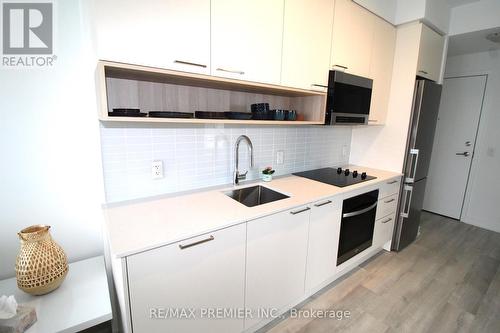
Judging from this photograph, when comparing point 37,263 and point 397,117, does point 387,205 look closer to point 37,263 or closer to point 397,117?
point 397,117

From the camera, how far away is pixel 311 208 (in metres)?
1.65

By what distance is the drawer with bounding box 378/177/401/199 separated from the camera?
232 cm

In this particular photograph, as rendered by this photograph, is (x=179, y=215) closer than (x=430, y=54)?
Yes

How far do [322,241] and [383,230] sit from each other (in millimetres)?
1084

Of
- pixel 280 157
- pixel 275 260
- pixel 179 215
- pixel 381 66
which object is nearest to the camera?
pixel 179 215

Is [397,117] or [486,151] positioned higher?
[397,117]

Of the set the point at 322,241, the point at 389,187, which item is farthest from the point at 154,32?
the point at 389,187

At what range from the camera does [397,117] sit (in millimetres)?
2498

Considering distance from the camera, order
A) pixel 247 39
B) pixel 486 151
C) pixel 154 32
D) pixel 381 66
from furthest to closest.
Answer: pixel 486 151, pixel 381 66, pixel 247 39, pixel 154 32

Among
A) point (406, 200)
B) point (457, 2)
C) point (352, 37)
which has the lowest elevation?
point (406, 200)

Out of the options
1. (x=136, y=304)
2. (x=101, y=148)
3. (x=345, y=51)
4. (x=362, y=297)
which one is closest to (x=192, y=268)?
(x=136, y=304)

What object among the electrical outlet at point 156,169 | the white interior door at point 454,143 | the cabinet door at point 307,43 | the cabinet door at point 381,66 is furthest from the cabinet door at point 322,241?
the white interior door at point 454,143

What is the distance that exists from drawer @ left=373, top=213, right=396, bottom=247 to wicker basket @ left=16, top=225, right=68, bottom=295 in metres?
2.49

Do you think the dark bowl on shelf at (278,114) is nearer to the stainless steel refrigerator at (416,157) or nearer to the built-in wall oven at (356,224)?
the built-in wall oven at (356,224)
